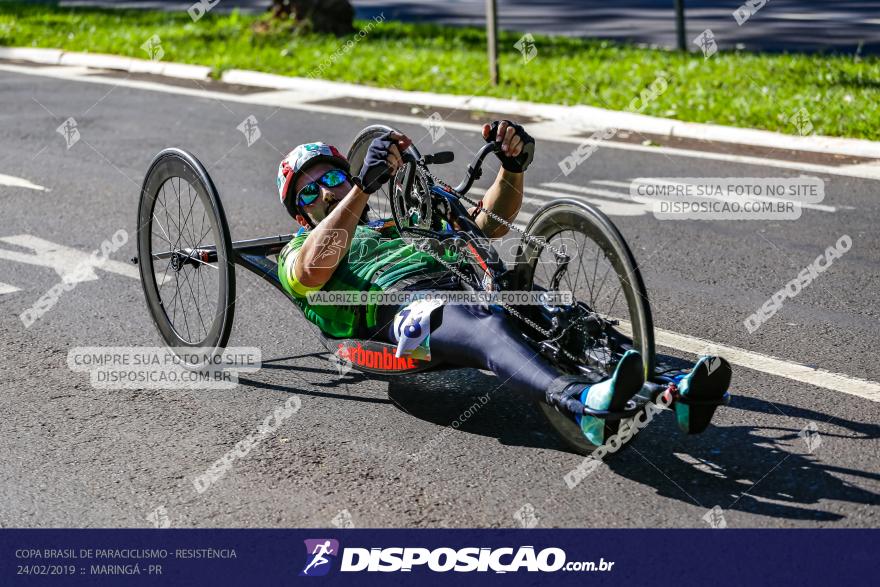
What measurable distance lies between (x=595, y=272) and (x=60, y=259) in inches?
156

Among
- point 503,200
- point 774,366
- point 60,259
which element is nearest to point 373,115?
point 60,259

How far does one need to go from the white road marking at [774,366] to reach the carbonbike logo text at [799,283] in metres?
0.32

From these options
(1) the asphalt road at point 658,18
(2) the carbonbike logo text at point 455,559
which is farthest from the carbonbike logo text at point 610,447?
(1) the asphalt road at point 658,18

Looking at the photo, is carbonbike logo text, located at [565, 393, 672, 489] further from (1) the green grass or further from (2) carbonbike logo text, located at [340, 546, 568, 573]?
(1) the green grass

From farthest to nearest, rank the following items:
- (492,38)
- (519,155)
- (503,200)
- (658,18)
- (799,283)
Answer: (658,18) → (492,38) → (799,283) → (503,200) → (519,155)

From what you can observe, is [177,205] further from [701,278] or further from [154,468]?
[701,278]

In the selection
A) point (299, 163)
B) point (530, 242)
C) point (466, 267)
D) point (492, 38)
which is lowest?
point (466, 267)

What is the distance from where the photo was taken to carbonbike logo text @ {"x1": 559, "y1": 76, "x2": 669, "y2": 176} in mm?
9595

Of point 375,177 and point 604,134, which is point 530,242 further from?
point 604,134

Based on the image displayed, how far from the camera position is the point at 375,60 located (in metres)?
13.9

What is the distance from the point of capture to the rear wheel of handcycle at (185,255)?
5051 millimetres

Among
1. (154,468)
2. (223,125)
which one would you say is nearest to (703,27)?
(223,125)

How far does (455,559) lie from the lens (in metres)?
3.80

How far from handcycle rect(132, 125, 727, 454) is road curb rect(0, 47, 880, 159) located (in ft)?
14.3
